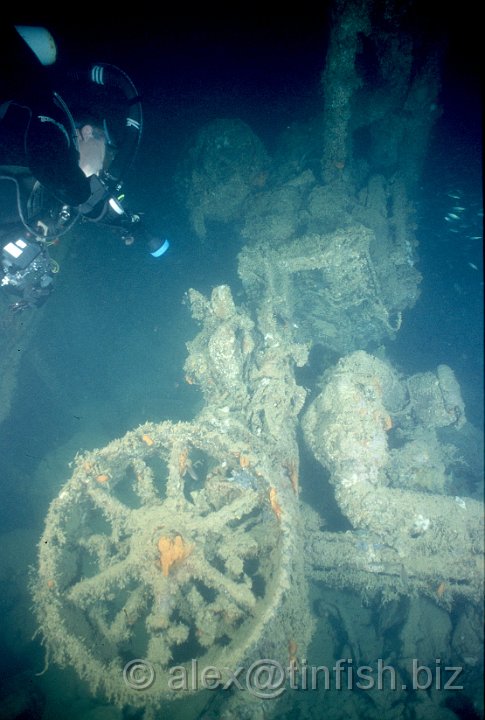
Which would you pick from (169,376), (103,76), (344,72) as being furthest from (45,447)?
(344,72)

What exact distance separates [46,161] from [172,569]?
3.83m

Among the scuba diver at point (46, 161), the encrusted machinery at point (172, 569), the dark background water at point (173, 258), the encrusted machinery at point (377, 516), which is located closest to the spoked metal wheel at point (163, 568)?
the encrusted machinery at point (172, 569)

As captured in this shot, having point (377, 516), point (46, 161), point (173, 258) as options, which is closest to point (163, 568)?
point (377, 516)

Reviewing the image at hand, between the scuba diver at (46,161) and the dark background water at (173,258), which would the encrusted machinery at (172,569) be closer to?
the scuba diver at (46,161)

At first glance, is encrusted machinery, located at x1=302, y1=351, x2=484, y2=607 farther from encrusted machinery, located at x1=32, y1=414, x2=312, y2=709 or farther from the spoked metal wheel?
the spoked metal wheel

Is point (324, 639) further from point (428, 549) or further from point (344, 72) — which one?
→ point (344, 72)

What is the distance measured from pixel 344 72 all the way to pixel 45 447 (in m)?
8.24

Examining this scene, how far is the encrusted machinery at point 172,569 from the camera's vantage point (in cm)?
275

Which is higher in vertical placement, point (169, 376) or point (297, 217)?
point (297, 217)

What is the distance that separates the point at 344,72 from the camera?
5.38 m

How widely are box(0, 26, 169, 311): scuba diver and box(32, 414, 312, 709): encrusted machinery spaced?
8.22 feet

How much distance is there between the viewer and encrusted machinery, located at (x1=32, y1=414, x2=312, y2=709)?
9.02 ft

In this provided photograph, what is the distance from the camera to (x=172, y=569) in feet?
10.2

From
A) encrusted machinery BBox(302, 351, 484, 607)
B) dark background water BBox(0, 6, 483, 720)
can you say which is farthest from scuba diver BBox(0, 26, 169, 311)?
encrusted machinery BBox(302, 351, 484, 607)
